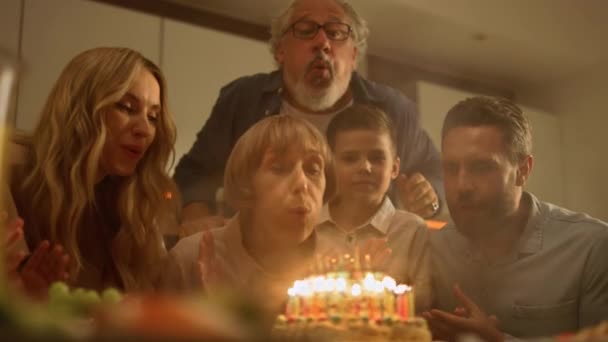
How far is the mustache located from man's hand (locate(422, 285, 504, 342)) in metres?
0.55

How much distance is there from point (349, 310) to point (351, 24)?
712 millimetres

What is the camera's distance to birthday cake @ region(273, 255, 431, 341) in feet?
3.28

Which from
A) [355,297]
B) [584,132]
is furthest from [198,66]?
[584,132]

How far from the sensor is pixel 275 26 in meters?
1.54

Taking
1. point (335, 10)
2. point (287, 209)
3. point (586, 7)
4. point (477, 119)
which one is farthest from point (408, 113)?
point (586, 7)

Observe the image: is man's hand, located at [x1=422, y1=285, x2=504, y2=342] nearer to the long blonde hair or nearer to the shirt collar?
the shirt collar

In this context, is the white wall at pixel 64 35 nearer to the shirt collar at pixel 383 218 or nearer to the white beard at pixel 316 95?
the white beard at pixel 316 95

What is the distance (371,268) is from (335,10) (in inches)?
22.5

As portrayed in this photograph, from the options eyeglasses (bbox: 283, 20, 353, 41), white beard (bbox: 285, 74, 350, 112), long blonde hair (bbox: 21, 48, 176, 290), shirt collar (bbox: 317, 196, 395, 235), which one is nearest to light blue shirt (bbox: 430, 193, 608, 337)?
shirt collar (bbox: 317, 196, 395, 235)

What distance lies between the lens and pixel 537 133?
1595 mm

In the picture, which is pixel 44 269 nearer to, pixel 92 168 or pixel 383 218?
pixel 92 168

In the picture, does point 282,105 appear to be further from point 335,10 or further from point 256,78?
point 335,10

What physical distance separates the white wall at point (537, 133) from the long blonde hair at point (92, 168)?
1.88ft

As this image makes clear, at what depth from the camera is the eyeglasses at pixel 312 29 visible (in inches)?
60.0
